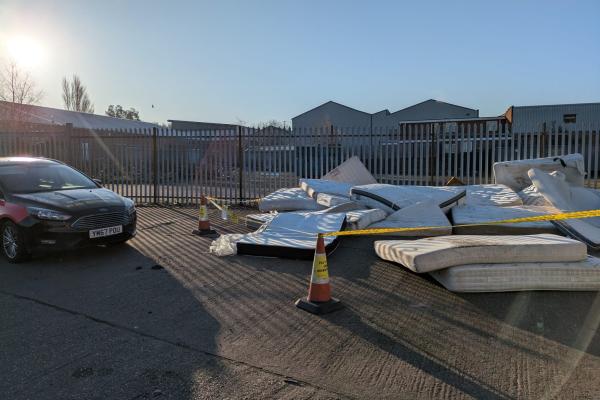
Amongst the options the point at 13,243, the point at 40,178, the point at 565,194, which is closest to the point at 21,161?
the point at 40,178

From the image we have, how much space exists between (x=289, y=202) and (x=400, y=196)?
2437 mm

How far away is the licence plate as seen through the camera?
23.3 ft

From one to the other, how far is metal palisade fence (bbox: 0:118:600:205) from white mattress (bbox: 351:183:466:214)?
3.70 metres

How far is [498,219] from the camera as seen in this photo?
769 cm

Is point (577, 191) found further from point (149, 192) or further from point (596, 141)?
point (149, 192)

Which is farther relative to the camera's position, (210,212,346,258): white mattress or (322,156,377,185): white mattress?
(322,156,377,185): white mattress

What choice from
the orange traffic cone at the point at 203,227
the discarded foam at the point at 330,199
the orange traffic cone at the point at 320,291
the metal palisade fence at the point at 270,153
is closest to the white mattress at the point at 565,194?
the metal palisade fence at the point at 270,153

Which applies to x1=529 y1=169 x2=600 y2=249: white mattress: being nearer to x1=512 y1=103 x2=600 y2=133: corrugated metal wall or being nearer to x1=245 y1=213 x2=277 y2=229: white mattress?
x1=245 y1=213 x2=277 y2=229: white mattress

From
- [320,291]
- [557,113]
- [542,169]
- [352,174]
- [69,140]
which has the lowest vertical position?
[320,291]

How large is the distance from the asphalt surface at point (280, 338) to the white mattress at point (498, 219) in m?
2.30

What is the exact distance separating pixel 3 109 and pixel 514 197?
31455 millimetres

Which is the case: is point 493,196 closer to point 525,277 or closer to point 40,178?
point 525,277

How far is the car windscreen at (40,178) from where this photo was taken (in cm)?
755

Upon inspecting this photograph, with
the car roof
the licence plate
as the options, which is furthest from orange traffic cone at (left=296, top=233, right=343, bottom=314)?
the car roof
